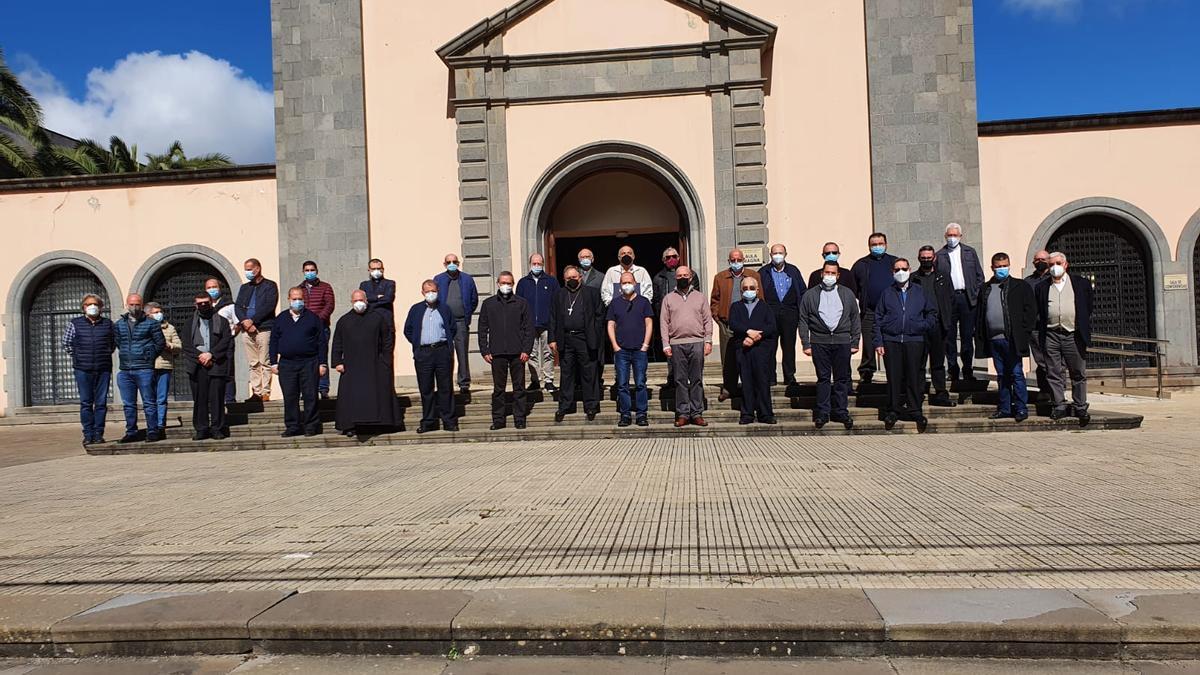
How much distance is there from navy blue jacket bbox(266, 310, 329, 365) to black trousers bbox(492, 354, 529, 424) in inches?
90.2

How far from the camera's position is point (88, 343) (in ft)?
38.8

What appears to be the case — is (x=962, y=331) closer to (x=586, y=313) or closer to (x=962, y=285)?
(x=962, y=285)

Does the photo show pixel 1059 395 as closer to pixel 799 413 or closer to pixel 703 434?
pixel 799 413

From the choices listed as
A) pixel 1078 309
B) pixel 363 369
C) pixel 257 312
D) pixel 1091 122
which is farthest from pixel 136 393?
pixel 1091 122

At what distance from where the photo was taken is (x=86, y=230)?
17.7 meters

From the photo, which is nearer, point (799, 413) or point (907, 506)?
point (907, 506)

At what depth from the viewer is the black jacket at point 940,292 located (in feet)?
35.0

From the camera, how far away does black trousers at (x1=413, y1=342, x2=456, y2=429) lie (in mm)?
10945

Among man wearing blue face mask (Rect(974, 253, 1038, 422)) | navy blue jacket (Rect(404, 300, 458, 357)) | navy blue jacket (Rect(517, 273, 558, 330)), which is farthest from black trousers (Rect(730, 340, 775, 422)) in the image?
navy blue jacket (Rect(404, 300, 458, 357))

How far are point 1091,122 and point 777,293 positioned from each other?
8.52 metres

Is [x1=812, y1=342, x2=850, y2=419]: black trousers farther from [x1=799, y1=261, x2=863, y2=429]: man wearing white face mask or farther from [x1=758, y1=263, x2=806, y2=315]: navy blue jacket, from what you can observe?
[x1=758, y1=263, x2=806, y2=315]: navy blue jacket

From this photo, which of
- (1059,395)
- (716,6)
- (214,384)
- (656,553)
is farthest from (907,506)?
(716,6)

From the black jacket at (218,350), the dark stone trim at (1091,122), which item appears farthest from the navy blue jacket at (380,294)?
the dark stone trim at (1091,122)

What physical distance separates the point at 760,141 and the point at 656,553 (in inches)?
457
